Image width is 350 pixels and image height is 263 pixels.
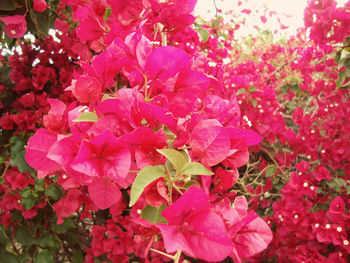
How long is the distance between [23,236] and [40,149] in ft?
3.85

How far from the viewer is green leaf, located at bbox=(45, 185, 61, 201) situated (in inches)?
49.8

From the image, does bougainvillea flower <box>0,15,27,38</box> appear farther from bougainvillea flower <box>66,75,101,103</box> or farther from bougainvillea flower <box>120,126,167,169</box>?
bougainvillea flower <box>120,126,167,169</box>

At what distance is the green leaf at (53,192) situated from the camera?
1.26m

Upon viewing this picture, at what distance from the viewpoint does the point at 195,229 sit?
35cm

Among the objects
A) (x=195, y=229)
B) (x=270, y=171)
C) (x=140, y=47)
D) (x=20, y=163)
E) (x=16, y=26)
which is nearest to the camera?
(x=195, y=229)

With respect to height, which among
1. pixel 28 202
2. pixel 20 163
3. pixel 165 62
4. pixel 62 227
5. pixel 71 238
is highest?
pixel 165 62

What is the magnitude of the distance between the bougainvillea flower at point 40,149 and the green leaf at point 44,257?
1.12 metres

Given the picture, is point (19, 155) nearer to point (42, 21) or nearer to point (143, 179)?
point (42, 21)

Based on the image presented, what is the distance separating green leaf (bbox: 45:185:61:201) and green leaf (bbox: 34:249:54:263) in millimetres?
325

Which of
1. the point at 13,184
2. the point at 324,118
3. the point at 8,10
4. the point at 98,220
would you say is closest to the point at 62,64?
the point at 8,10

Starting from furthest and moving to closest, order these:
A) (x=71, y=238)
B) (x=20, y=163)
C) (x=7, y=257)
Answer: (x=71, y=238), (x=7, y=257), (x=20, y=163)

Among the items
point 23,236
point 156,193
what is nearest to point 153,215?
point 156,193

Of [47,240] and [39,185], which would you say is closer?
[39,185]

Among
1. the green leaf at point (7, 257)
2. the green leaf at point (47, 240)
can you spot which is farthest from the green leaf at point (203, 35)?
the green leaf at point (7, 257)
